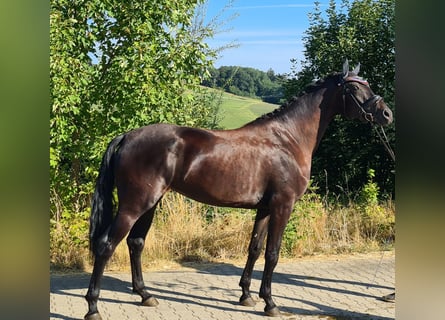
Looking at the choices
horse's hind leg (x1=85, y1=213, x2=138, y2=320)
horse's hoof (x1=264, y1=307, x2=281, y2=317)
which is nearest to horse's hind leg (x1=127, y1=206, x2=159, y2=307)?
horse's hind leg (x1=85, y1=213, x2=138, y2=320)

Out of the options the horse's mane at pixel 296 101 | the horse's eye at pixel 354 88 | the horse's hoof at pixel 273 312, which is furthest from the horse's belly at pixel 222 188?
the horse's eye at pixel 354 88

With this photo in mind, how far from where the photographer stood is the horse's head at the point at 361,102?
4.14 m

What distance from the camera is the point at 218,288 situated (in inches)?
201

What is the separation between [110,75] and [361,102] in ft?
11.4

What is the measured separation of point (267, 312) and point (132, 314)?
4.08ft

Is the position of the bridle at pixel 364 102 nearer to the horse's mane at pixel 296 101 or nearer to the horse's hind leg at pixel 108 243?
the horse's mane at pixel 296 101

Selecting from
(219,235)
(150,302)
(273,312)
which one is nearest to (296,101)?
(273,312)

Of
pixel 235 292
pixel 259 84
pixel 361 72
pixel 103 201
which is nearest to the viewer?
pixel 103 201

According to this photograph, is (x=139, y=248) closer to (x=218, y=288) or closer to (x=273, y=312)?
(x=218, y=288)

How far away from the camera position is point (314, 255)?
259 inches

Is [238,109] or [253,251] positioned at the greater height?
[238,109]

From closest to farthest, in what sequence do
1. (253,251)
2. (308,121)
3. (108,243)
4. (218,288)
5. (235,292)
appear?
(108,243) → (308,121) → (253,251) → (235,292) → (218,288)
